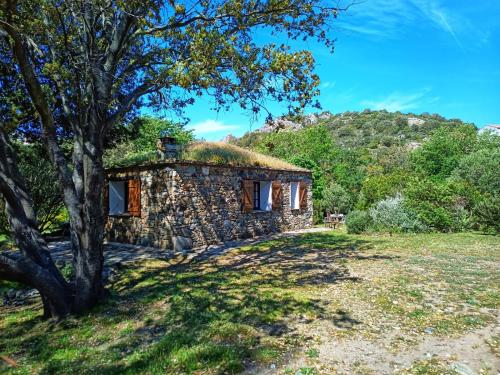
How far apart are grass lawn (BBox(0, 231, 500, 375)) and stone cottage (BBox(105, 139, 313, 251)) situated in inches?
112

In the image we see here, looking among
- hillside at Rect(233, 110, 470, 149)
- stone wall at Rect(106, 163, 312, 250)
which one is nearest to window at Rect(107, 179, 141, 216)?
stone wall at Rect(106, 163, 312, 250)

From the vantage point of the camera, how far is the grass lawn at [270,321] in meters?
3.79

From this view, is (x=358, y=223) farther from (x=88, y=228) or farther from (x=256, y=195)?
(x=88, y=228)

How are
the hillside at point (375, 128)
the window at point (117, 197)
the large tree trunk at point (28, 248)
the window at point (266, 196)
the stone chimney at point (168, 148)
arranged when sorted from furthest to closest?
the hillside at point (375, 128), the window at point (266, 196), the window at point (117, 197), the stone chimney at point (168, 148), the large tree trunk at point (28, 248)

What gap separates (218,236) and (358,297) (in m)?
6.99

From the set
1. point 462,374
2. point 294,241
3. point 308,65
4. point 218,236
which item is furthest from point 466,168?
point 462,374

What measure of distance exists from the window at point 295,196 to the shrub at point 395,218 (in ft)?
11.2

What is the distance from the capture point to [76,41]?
23.7 ft

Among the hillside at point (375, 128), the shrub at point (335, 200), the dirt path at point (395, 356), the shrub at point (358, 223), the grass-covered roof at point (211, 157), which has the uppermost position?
the hillside at point (375, 128)

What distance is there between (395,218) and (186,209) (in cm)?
878

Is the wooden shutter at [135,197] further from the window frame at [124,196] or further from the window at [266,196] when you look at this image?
the window at [266,196]

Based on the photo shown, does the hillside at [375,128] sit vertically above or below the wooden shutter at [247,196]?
above

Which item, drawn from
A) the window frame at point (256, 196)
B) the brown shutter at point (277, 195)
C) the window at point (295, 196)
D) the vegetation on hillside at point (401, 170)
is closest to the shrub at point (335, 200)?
the vegetation on hillside at point (401, 170)

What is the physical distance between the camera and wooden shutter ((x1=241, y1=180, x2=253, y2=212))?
13.2 metres
